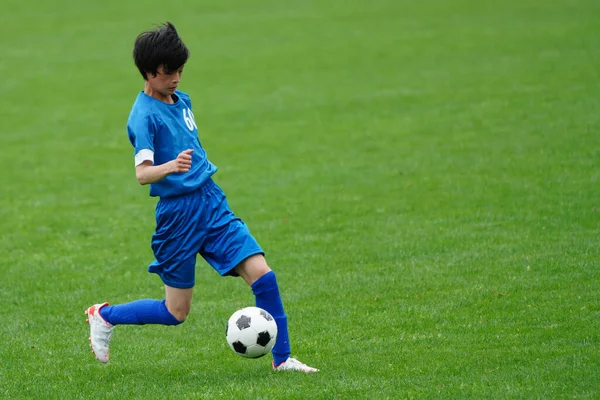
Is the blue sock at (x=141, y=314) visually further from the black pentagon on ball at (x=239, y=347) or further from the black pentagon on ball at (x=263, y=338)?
the black pentagon on ball at (x=263, y=338)

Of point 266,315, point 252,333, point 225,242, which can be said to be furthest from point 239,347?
point 225,242

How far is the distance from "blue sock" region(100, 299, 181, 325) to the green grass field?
0.35 meters

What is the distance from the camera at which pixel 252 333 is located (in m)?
5.69

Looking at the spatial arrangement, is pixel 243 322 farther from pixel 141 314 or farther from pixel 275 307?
pixel 141 314

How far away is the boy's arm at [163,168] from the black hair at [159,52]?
0.57 m

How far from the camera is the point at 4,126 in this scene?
17.8m

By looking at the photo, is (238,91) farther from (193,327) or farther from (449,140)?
(193,327)

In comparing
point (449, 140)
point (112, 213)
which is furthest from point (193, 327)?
point (449, 140)

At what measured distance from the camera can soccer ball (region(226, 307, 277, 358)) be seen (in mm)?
5699

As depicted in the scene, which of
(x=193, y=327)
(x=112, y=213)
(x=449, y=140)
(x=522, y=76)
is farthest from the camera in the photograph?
(x=522, y=76)

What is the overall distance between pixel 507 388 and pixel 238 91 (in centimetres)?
1552

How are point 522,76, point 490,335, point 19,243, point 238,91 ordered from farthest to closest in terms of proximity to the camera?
point 238,91 → point 522,76 → point 19,243 → point 490,335

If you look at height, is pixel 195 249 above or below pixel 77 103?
above

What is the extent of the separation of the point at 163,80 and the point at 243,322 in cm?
158
